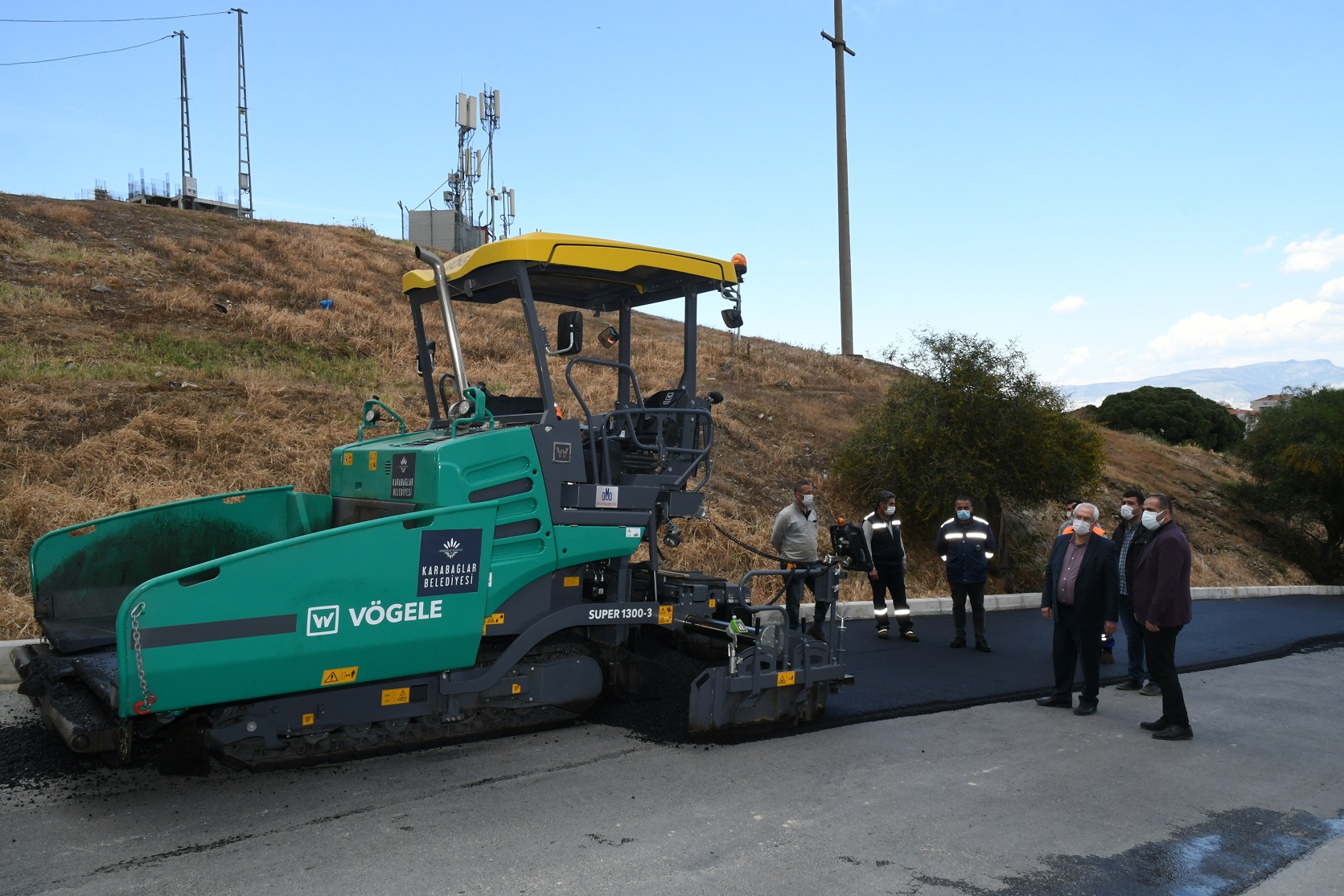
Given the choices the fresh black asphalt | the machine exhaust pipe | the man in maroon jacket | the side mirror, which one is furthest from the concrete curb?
the side mirror

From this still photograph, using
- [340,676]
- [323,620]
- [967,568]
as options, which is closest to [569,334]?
[323,620]

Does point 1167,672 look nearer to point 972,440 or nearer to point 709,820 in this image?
point 709,820

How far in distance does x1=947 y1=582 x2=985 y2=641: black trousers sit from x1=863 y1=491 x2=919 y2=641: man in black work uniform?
0.50m

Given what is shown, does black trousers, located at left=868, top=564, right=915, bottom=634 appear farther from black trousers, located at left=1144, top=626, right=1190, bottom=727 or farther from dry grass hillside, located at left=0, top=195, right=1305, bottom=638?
black trousers, located at left=1144, top=626, right=1190, bottom=727

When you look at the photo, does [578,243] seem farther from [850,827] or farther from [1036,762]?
[1036,762]

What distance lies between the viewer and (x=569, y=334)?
563 centimetres

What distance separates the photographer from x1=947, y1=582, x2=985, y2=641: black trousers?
9284 mm

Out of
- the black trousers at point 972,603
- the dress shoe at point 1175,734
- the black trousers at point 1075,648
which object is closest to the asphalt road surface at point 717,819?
the dress shoe at point 1175,734

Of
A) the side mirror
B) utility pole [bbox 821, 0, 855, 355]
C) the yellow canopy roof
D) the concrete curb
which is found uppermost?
utility pole [bbox 821, 0, 855, 355]

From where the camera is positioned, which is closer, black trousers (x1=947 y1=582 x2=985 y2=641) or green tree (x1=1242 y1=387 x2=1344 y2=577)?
black trousers (x1=947 y1=582 x2=985 y2=641)

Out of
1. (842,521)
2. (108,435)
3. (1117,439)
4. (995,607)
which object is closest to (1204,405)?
(1117,439)

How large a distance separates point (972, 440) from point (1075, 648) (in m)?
8.54

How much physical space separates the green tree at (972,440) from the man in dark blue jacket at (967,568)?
→ 219 inches

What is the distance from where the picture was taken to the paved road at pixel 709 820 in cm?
386
